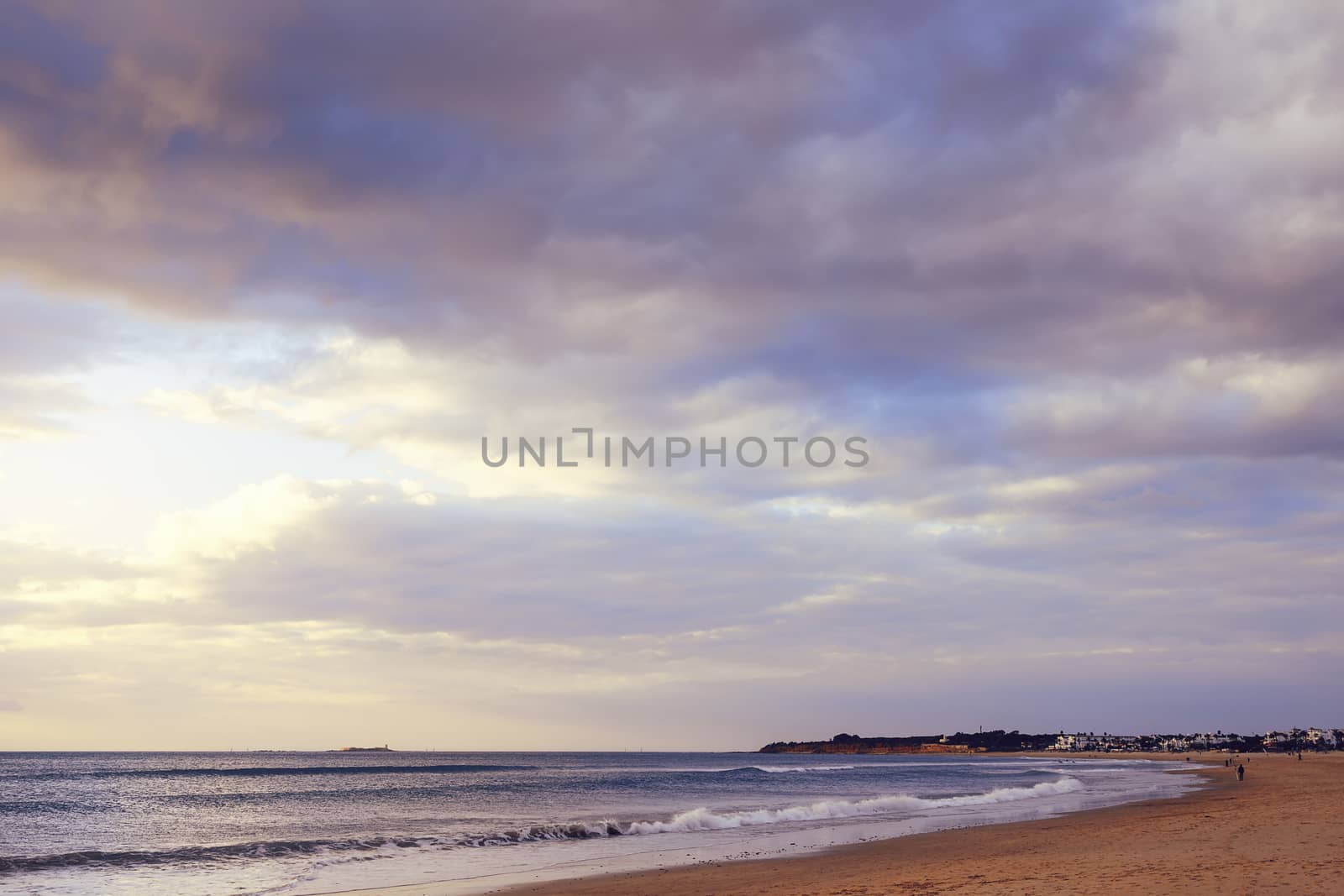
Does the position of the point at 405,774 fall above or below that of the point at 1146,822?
below

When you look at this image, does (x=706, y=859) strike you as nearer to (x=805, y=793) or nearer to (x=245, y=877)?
(x=245, y=877)

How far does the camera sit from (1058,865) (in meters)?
21.1

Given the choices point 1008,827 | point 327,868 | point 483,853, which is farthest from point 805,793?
point 327,868

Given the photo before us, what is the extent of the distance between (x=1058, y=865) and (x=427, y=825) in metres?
28.5

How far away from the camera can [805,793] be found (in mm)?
67750

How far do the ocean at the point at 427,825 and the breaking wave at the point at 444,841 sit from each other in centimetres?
11

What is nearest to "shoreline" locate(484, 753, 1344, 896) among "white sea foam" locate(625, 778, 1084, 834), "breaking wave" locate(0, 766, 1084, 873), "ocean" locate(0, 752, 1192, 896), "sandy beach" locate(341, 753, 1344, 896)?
"sandy beach" locate(341, 753, 1344, 896)

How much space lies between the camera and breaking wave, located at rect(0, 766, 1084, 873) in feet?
95.3

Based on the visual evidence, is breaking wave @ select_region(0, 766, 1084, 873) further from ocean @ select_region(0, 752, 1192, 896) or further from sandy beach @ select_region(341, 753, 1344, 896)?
sandy beach @ select_region(341, 753, 1344, 896)

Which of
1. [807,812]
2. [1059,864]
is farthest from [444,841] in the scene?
[1059,864]

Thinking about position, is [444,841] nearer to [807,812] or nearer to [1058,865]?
[807,812]

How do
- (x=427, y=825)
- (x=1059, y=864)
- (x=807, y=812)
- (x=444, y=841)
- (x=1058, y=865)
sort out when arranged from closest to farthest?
(x=1058, y=865) → (x=1059, y=864) → (x=444, y=841) → (x=427, y=825) → (x=807, y=812)

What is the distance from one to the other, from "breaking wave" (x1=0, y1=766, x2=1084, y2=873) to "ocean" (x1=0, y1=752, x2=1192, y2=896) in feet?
0.38

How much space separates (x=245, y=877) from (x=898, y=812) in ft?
109
